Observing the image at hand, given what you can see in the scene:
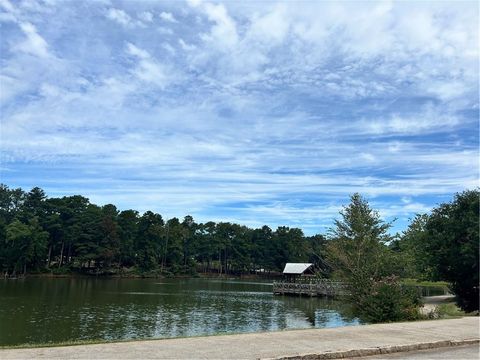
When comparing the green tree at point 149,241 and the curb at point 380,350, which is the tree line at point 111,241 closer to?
the green tree at point 149,241

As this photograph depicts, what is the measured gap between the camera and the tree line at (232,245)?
21.2m

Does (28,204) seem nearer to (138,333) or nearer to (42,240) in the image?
(42,240)

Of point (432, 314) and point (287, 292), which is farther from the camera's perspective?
point (287, 292)

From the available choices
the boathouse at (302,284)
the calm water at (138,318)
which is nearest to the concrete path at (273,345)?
the calm water at (138,318)

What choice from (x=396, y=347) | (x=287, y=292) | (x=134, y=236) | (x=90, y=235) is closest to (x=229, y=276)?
(x=134, y=236)

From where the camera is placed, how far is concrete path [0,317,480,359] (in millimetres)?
7770

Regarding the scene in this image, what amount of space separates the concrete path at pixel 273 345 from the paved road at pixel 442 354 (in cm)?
22

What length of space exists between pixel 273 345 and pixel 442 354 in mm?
3311

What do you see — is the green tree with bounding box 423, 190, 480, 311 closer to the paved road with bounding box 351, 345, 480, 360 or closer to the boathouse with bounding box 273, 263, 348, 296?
the paved road with bounding box 351, 345, 480, 360

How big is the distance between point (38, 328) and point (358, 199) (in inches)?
705

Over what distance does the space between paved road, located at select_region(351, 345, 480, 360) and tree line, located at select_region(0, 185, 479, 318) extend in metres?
6.05

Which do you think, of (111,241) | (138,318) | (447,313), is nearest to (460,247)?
(447,313)

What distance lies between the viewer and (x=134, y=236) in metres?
89.8

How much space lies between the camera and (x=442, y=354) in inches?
346
